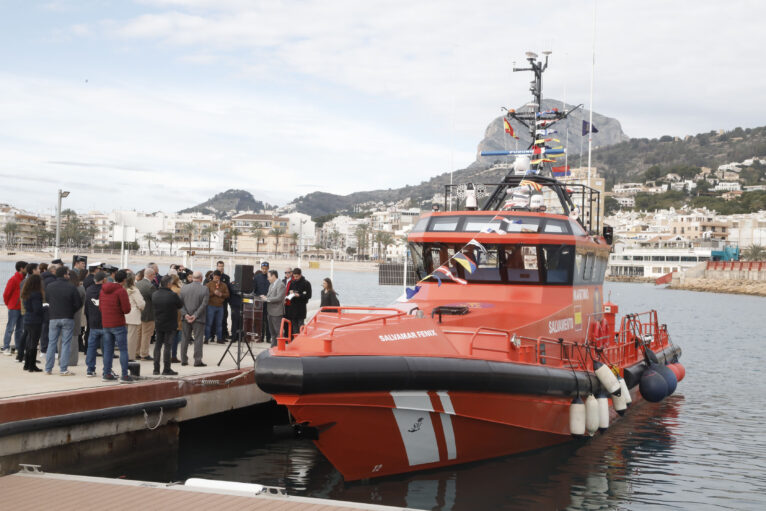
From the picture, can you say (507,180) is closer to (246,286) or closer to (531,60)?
(531,60)

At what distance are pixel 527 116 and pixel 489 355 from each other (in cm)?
627

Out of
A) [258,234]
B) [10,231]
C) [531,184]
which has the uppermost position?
[258,234]

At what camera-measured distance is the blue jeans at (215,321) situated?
13844 millimetres

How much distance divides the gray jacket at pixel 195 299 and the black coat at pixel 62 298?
173 centimetres

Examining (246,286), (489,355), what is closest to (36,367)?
(246,286)

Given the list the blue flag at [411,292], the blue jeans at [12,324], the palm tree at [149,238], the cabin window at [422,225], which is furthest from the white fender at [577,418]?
the palm tree at [149,238]

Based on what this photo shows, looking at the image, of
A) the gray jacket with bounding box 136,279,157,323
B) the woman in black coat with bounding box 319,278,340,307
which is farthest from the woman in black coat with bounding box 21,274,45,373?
the woman in black coat with bounding box 319,278,340,307

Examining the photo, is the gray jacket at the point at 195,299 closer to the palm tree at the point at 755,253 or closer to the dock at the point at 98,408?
the dock at the point at 98,408

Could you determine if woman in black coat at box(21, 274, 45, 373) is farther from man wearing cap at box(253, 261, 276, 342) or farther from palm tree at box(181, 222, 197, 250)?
palm tree at box(181, 222, 197, 250)

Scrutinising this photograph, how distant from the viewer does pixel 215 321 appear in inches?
569

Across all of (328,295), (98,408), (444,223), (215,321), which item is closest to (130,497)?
(98,408)

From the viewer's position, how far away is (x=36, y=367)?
1035 cm

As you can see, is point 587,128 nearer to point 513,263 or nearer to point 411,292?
point 513,263

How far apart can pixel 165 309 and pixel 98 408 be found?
2.15 meters
